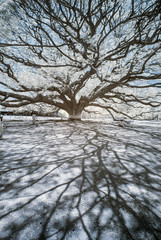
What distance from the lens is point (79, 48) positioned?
18.2 feet

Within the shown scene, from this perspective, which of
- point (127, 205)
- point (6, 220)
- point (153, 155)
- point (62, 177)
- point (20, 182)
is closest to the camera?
point (6, 220)

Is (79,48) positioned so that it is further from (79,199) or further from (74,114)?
(74,114)

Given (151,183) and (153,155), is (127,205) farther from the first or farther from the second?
(153,155)

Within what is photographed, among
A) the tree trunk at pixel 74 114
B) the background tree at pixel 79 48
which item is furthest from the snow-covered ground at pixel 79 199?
the tree trunk at pixel 74 114

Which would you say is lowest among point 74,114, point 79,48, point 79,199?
point 79,199

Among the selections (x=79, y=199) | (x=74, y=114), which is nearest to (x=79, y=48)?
(x=79, y=199)

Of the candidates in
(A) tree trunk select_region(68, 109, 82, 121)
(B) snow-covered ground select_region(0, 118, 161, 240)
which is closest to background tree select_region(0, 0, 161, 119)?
(A) tree trunk select_region(68, 109, 82, 121)

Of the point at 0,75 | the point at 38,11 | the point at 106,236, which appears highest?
the point at 38,11

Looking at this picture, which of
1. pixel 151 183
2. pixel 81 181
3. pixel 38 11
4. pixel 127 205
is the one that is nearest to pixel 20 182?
pixel 81 181

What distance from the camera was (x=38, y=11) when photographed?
155 inches

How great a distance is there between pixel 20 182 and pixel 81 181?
907mm

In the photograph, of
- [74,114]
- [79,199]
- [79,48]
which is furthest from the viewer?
[74,114]

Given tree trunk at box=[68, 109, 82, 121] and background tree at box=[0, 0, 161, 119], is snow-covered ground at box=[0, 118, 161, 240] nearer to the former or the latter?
background tree at box=[0, 0, 161, 119]

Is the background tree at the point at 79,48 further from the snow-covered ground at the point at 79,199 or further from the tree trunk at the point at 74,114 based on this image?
the snow-covered ground at the point at 79,199
